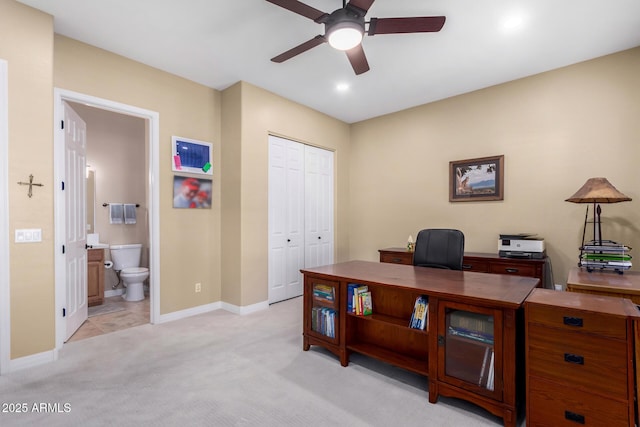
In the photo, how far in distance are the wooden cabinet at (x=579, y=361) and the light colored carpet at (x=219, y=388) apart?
0.39 metres

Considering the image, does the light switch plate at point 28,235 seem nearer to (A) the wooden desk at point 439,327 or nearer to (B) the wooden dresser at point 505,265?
(A) the wooden desk at point 439,327

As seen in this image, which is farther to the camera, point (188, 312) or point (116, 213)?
point (116, 213)

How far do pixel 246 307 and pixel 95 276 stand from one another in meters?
2.19

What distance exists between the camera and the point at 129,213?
5.13 meters

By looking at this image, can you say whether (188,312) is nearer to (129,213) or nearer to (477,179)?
(129,213)

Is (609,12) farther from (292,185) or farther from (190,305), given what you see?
(190,305)

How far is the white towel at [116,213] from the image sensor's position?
4.98 metres

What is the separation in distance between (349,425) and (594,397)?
50.4 inches

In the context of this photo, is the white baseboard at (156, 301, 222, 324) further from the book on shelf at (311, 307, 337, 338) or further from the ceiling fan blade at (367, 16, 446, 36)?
the ceiling fan blade at (367, 16, 446, 36)

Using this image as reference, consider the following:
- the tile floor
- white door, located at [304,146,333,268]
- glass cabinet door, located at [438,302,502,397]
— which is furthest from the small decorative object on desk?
the tile floor

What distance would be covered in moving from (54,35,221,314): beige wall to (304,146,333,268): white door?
55.1 inches

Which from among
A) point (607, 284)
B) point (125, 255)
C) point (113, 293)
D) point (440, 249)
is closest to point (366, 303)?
point (440, 249)

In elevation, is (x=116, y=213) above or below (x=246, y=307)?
above

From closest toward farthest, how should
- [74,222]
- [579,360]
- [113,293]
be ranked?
[579,360]
[74,222]
[113,293]
